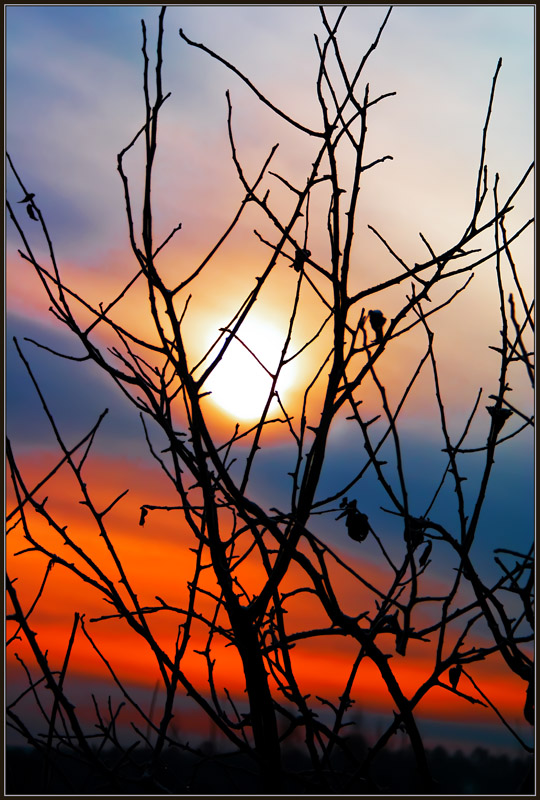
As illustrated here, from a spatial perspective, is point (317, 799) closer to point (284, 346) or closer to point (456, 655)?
point (456, 655)

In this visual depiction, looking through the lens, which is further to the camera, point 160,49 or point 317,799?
point 160,49

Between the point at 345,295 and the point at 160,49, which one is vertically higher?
the point at 160,49

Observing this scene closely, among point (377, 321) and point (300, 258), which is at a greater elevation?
point (300, 258)

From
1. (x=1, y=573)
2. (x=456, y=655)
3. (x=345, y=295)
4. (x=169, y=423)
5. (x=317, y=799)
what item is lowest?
(x=317, y=799)

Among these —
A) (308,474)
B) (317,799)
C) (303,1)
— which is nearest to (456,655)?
(317,799)

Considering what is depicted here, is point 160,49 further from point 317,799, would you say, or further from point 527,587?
point 317,799

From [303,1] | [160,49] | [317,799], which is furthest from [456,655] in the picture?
[303,1]

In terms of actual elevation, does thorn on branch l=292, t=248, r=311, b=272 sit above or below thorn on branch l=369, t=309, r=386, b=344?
above

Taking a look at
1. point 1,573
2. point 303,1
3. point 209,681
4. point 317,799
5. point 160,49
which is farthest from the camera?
point 303,1

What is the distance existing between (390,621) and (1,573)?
1.17m

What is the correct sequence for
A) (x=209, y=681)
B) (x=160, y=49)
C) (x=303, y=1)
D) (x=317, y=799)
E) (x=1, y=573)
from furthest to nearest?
(x=303, y=1)
(x=209, y=681)
(x=1, y=573)
(x=160, y=49)
(x=317, y=799)

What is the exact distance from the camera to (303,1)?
2.65 m

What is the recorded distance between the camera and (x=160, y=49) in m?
2.08

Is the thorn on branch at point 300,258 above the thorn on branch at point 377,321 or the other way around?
above
